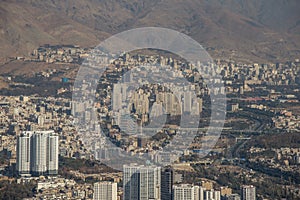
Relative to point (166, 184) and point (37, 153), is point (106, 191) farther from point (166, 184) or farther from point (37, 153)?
point (37, 153)

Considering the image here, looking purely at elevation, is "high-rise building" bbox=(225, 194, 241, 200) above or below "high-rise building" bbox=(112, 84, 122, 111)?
below

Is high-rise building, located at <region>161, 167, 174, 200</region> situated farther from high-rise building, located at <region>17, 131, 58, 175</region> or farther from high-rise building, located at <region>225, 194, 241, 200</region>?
high-rise building, located at <region>17, 131, 58, 175</region>

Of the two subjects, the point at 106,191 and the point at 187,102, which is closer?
the point at 106,191

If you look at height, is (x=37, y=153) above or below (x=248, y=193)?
above

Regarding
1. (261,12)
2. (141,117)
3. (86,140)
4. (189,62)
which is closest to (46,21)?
(189,62)

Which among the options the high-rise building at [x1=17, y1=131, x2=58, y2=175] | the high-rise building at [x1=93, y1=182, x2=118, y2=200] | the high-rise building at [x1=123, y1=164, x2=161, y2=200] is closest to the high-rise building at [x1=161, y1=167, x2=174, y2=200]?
the high-rise building at [x1=123, y1=164, x2=161, y2=200]

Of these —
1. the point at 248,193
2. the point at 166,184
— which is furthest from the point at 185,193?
the point at 248,193

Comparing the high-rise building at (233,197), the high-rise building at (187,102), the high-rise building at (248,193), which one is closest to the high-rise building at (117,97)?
the high-rise building at (187,102)
